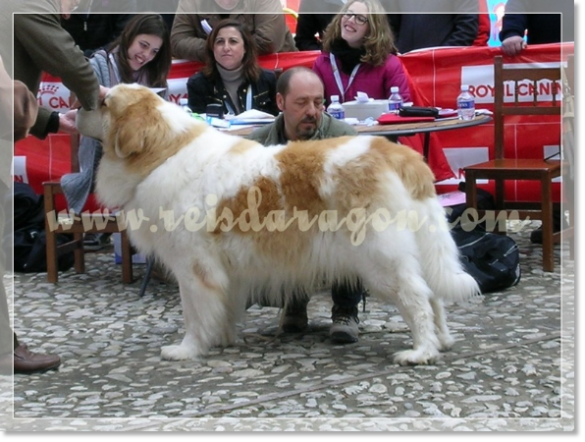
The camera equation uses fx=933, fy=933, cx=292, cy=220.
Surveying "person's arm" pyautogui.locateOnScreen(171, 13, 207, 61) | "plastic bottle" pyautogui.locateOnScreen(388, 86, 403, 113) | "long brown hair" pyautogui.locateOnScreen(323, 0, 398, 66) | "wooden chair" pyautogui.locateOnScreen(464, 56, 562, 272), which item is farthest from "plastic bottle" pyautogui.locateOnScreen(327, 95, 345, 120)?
"person's arm" pyautogui.locateOnScreen(171, 13, 207, 61)

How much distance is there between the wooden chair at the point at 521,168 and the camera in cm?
656

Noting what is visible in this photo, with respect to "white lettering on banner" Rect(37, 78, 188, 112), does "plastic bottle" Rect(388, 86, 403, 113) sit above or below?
below

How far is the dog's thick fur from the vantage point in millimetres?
4535

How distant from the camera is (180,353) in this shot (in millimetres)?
4824

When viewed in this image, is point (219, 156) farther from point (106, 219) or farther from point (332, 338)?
point (106, 219)

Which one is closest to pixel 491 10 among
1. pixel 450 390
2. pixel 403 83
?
pixel 403 83

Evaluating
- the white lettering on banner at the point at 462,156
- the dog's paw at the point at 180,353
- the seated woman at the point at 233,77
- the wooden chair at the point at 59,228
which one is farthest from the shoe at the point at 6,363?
the white lettering on banner at the point at 462,156

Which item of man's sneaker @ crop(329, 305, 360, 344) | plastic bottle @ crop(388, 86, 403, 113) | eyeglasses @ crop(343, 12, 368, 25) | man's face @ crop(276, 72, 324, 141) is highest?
eyeglasses @ crop(343, 12, 368, 25)

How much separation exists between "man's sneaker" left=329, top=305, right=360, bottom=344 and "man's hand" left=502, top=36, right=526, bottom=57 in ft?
11.5

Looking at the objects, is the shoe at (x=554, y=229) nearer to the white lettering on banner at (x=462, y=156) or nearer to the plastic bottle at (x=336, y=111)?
the white lettering on banner at (x=462, y=156)

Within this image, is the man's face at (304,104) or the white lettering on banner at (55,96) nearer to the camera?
the man's face at (304,104)

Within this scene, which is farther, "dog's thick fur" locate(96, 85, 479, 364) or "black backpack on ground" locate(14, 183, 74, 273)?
"black backpack on ground" locate(14, 183, 74, 273)

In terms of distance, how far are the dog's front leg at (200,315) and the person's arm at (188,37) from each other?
353cm

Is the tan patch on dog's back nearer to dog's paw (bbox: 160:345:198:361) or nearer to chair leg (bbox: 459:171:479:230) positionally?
dog's paw (bbox: 160:345:198:361)
